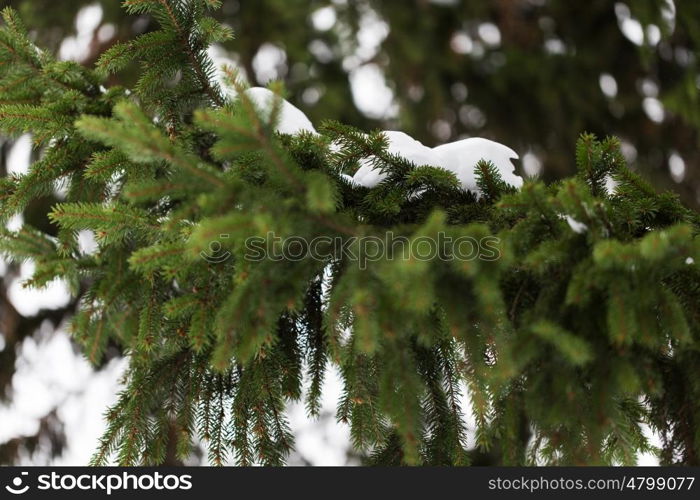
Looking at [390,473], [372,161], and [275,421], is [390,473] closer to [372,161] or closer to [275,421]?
[275,421]

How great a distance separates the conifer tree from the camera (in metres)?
1.24

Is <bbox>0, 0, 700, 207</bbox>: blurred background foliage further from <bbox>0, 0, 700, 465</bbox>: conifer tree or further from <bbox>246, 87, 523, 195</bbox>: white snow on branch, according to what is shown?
<bbox>246, 87, 523, 195</bbox>: white snow on branch

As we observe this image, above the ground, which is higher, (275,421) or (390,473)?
(275,421)

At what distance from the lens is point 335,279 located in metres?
1.56

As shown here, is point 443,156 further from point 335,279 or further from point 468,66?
point 468,66

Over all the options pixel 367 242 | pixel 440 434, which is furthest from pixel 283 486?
pixel 367 242

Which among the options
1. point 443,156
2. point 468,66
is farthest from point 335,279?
point 468,66

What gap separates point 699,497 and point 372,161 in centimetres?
121

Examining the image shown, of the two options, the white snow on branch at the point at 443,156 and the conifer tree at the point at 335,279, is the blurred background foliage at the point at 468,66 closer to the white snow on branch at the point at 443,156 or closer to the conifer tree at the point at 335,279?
the conifer tree at the point at 335,279

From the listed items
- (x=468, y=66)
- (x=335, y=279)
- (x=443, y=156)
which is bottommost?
(x=335, y=279)

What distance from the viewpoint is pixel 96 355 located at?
1.57 meters

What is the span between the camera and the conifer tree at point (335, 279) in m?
1.24

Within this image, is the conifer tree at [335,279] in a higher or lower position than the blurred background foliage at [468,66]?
lower

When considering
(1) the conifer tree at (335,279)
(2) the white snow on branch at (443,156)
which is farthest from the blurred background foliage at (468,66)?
(2) the white snow on branch at (443,156)
